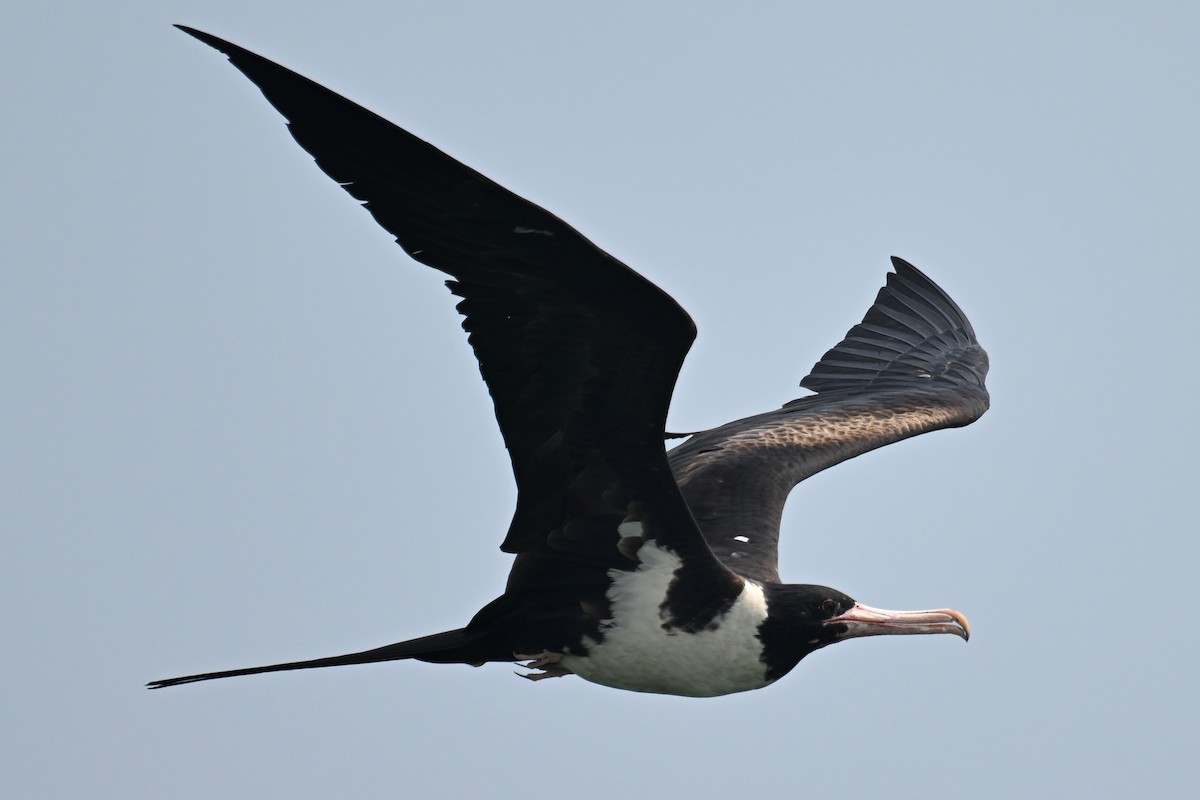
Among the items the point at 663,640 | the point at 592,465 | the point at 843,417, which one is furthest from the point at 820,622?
the point at 843,417

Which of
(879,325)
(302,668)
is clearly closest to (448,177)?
(302,668)

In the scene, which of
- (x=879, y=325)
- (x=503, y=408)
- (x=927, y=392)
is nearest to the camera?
(x=503, y=408)

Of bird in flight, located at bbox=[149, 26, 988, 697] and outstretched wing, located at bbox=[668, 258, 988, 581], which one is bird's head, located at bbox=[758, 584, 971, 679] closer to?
bird in flight, located at bbox=[149, 26, 988, 697]

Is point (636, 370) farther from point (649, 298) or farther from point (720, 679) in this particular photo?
point (720, 679)

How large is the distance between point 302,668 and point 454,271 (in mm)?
2085

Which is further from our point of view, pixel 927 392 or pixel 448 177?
pixel 927 392

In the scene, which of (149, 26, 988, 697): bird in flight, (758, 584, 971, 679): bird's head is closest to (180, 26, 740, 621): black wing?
(149, 26, 988, 697): bird in flight

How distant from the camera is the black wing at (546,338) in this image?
6543 mm

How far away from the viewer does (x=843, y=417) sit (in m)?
11.2

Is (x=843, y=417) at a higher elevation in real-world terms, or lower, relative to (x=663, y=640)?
higher

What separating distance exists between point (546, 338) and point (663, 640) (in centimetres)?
180

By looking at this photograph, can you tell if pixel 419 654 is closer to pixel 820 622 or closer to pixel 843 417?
pixel 820 622

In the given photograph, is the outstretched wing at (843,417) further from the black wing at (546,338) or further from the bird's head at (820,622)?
the black wing at (546,338)

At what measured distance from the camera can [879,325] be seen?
12.9 metres
